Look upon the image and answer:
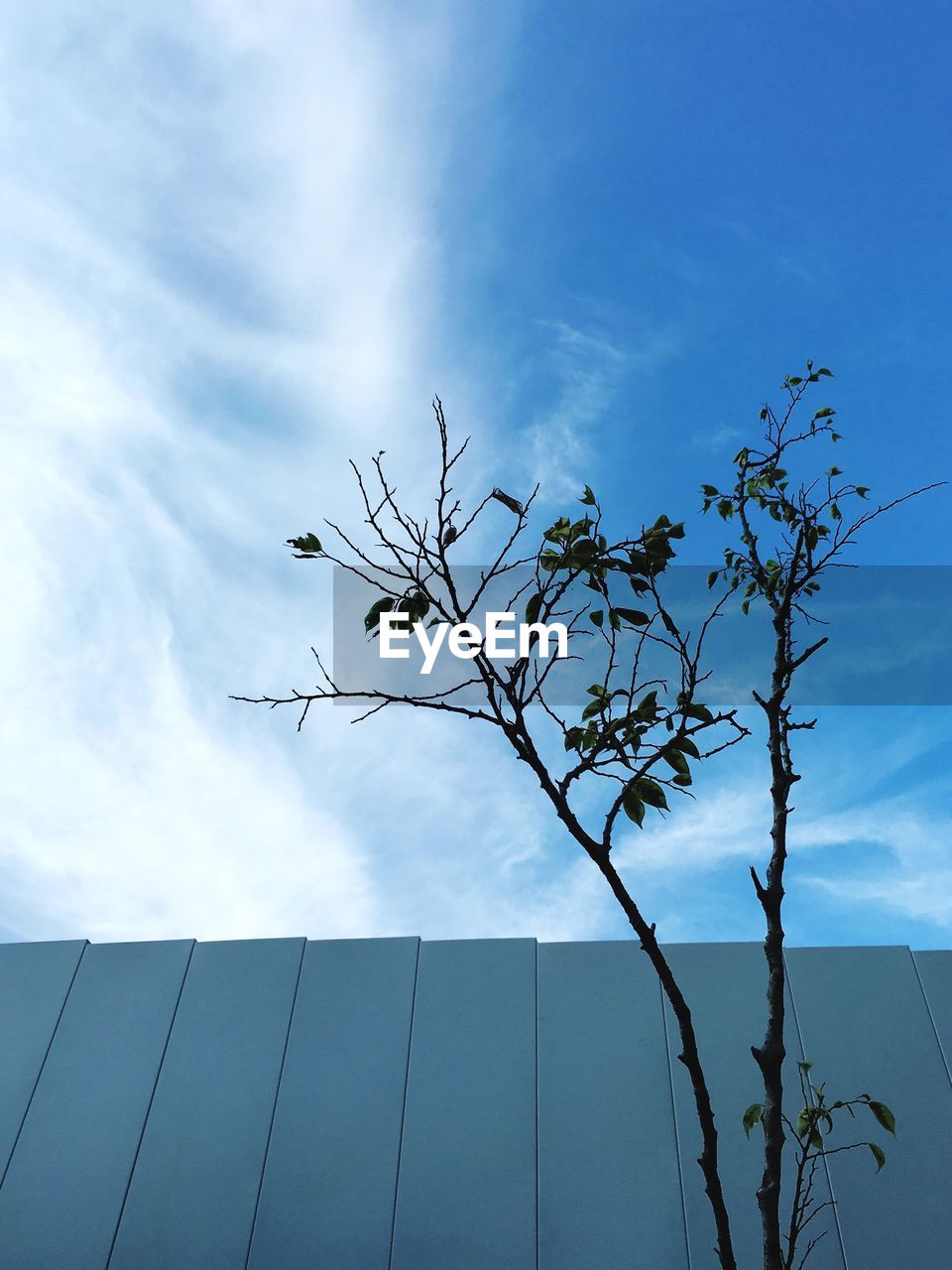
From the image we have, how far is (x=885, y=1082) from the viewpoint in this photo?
120 inches

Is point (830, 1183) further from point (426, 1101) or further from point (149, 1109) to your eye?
point (149, 1109)

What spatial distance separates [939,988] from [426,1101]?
1.69 metres

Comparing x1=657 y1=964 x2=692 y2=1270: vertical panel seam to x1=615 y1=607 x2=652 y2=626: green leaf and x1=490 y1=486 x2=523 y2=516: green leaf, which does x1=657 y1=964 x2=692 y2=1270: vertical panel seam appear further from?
x1=490 y1=486 x2=523 y2=516: green leaf

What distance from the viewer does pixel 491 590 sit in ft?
4.98

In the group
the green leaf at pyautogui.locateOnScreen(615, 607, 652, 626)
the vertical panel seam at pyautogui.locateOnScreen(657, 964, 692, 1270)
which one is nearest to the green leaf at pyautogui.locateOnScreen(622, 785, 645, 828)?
the green leaf at pyautogui.locateOnScreen(615, 607, 652, 626)

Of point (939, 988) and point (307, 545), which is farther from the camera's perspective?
point (939, 988)

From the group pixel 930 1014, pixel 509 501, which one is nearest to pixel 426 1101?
pixel 930 1014

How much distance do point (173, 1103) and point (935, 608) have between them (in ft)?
13.2

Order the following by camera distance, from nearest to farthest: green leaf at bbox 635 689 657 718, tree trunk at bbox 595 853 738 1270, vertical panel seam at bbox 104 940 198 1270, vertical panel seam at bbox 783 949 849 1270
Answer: tree trunk at bbox 595 853 738 1270
green leaf at bbox 635 689 657 718
vertical panel seam at bbox 783 949 849 1270
vertical panel seam at bbox 104 940 198 1270

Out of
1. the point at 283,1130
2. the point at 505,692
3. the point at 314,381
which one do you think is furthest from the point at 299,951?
the point at 505,692

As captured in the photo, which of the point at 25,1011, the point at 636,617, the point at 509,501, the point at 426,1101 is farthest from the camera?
the point at 25,1011

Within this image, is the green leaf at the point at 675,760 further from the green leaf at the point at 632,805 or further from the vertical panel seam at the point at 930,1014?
the vertical panel seam at the point at 930,1014

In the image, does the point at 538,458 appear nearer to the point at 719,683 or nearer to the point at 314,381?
the point at 314,381

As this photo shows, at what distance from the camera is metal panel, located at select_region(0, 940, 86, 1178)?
3.26m
